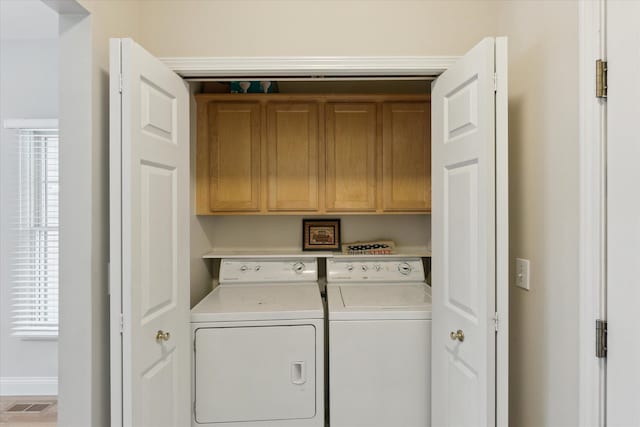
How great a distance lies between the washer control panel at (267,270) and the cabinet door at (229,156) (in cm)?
39

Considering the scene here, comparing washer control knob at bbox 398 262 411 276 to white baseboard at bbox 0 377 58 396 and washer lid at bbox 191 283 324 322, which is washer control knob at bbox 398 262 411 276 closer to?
washer lid at bbox 191 283 324 322

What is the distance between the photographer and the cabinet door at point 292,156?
2582 millimetres

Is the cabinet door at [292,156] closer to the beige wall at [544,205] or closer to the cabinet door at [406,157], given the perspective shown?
the cabinet door at [406,157]

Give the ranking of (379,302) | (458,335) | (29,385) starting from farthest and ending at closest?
1. (29,385)
2. (379,302)
3. (458,335)

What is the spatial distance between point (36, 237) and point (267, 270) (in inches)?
76.0

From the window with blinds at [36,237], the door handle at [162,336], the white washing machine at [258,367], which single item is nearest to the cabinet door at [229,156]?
the white washing machine at [258,367]

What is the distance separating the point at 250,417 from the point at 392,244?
A: 1498 mm

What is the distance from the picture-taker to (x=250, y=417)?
193 cm

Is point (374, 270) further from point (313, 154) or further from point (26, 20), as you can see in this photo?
point (26, 20)

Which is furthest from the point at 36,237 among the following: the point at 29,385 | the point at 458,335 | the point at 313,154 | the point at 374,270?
the point at 458,335

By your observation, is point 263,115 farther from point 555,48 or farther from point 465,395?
point 465,395

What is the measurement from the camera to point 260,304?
2.10 m

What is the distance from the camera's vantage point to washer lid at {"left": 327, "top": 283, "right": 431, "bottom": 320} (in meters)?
1.94

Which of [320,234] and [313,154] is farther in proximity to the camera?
[320,234]
